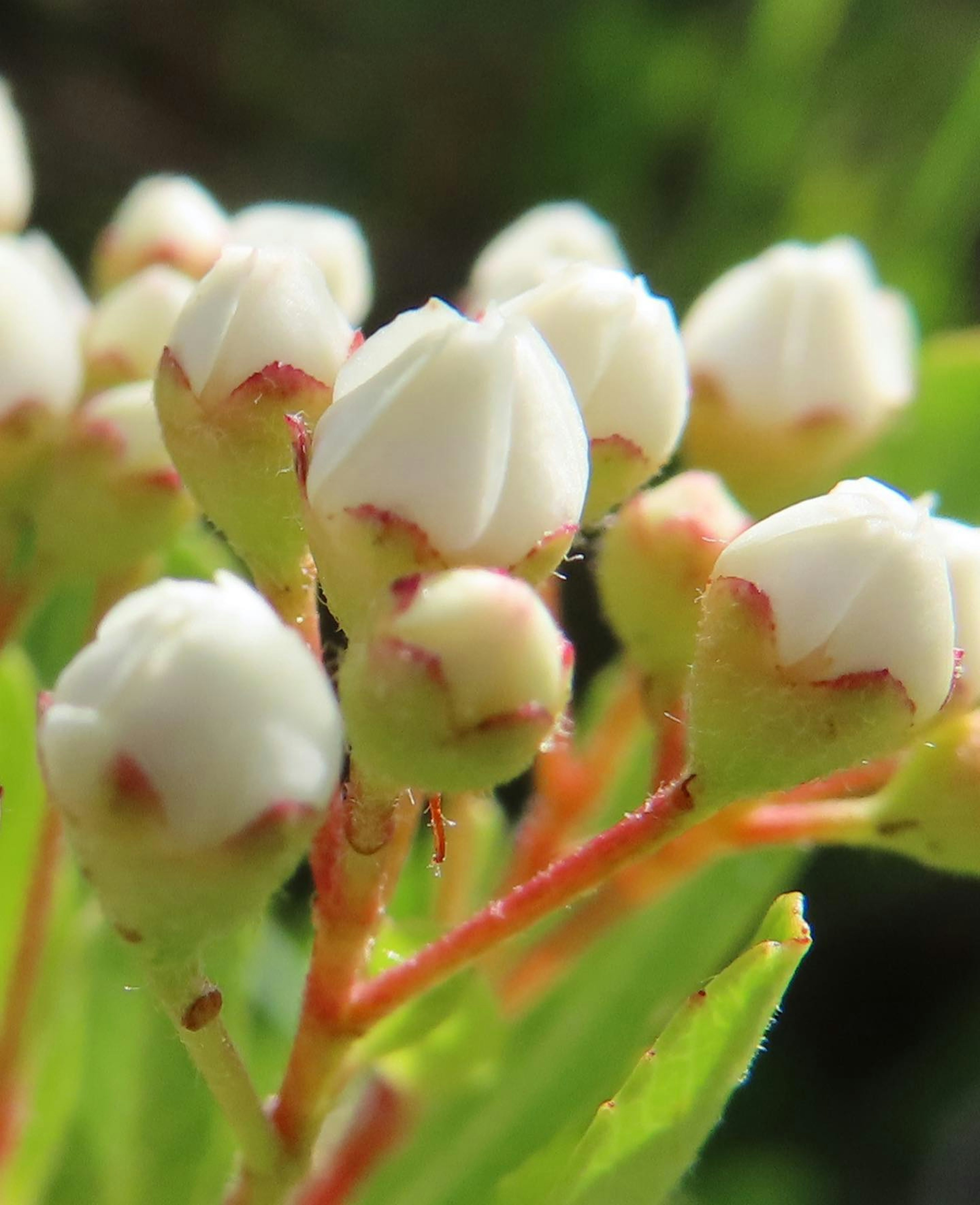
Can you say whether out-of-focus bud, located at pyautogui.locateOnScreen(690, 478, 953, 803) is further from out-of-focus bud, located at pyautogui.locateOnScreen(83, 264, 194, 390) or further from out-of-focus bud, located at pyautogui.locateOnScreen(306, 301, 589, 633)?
out-of-focus bud, located at pyautogui.locateOnScreen(83, 264, 194, 390)

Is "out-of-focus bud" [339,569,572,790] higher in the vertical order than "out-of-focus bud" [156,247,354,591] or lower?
lower

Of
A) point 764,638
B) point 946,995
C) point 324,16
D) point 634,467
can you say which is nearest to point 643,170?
point 324,16

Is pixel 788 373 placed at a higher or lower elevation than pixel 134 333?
lower

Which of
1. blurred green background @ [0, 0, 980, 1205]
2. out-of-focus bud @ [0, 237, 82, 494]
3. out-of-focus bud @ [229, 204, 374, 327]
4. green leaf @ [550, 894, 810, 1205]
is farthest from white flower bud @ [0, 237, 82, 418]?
blurred green background @ [0, 0, 980, 1205]

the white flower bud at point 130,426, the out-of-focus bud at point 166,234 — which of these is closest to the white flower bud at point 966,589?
the white flower bud at point 130,426

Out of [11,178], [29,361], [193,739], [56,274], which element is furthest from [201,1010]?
[11,178]

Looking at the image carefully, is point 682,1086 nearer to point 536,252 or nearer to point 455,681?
point 455,681
